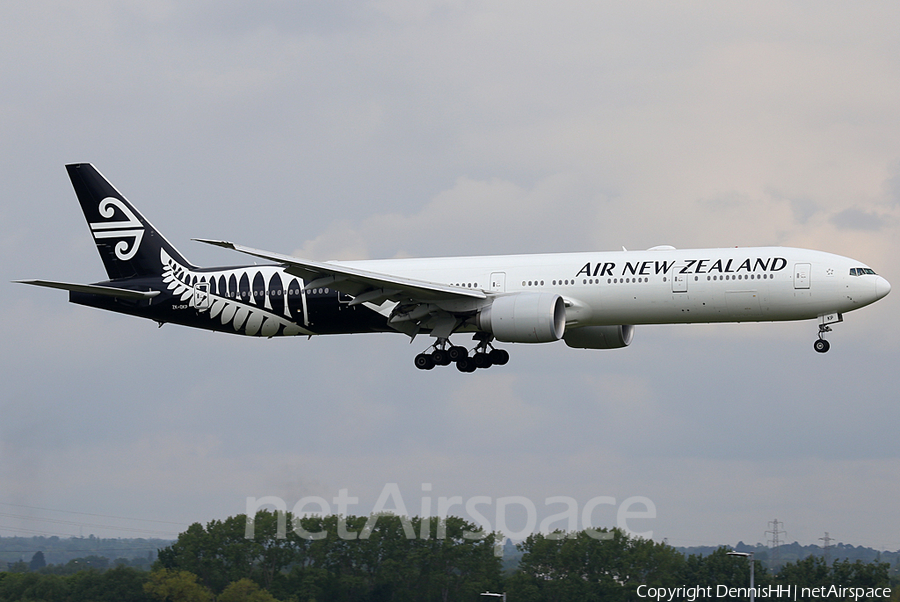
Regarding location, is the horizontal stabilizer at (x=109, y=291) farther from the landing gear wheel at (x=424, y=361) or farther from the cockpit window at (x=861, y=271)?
the cockpit window at (x=861, y=271)

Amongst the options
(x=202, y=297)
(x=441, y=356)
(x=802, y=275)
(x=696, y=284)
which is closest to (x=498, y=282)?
(x=441, y=356)

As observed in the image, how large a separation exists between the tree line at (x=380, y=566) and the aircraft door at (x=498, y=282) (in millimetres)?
31351

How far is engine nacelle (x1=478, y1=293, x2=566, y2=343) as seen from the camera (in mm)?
42219

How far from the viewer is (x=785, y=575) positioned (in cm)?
8625

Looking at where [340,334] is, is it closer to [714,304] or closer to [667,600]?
[714,304]

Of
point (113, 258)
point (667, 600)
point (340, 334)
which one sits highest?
point (113, 258)

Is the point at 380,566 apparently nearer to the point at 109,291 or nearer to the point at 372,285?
the point at 109,291

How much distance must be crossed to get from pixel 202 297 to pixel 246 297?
2260mm

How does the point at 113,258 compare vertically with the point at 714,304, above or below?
above

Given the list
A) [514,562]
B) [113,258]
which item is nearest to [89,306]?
[113,258]

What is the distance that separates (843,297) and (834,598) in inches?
1910

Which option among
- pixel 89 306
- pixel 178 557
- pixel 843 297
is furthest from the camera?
pixel 178 557

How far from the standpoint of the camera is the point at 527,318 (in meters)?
42.4

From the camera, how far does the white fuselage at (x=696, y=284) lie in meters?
41.9
